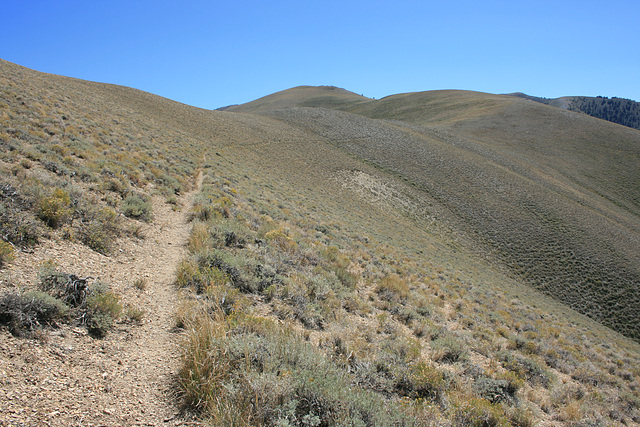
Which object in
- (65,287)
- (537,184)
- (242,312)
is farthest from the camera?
(537,184)

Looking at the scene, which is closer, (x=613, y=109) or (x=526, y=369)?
(x=526, y=369)

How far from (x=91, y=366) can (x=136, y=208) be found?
585 cm

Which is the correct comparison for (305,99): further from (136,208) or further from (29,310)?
(29,310)

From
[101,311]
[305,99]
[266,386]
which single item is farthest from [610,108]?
[101,311]

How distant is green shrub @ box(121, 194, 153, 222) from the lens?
838 cm

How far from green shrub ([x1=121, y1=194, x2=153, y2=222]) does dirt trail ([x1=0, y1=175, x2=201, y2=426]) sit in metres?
2.77

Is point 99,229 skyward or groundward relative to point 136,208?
groundward

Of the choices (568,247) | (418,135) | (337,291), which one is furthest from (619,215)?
A: (337,291)

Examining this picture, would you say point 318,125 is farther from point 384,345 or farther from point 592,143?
point 592,143

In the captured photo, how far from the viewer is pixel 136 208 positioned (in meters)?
8.51

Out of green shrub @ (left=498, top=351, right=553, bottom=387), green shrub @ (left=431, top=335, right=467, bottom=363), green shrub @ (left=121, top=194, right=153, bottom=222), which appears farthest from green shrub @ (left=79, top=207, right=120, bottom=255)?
green shrub @ (left=498, top=351, right=553, bottom=387)

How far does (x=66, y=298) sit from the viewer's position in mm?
4129

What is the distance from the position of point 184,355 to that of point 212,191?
35.3ft

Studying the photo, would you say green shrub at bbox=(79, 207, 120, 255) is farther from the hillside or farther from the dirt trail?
the dirt trail
